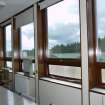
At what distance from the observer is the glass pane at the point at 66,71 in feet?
14.5

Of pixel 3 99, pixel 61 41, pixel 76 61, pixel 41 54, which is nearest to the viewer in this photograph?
pixel 3 99

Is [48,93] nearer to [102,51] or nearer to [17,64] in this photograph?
[102,51]

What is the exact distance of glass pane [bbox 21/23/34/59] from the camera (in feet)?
21.3

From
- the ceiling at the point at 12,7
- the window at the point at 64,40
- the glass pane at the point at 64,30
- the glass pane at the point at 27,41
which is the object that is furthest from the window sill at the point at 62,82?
the ceiling at the point at 12,7

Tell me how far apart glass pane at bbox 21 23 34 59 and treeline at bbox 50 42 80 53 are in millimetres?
1204

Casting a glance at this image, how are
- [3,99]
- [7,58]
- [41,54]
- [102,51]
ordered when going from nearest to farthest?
[3,99]
[102,51]
[41,54]
[7,58]

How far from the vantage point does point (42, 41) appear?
19.0 ft

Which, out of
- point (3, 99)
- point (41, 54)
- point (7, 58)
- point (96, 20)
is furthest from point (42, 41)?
point (7, 58)

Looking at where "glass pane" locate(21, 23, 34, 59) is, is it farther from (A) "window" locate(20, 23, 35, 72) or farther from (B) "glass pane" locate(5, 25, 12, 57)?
(B) "glass pane" locate(5, 25, 12, 57)

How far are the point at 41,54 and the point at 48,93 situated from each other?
1203mm

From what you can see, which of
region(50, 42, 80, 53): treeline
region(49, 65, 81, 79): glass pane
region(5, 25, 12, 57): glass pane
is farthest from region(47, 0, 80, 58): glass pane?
region(5, 25, 12, 57): glass pane

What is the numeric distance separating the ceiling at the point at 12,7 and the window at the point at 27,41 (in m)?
0.61

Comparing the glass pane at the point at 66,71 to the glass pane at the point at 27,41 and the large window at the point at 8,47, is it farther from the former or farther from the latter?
the large window at the point at 8,47

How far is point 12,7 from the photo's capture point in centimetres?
646
